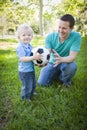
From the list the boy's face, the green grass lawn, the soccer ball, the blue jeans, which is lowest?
the green grass lawn

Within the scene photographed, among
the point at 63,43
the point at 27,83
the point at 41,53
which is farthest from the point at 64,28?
the point at 27,83

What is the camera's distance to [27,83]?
1.57 metres

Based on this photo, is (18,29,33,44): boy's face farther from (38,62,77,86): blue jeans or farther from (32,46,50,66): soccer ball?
(38,62,77,86): blue jeans

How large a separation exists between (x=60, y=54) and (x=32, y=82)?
352 millimetres

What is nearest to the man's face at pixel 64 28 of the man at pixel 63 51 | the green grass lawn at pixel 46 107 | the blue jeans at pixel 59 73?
the man at pixel 63 51

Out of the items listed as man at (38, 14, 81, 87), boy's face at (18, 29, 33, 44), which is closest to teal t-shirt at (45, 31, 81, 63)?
man at (38, 14, 81, 87)

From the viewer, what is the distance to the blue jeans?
1.81m

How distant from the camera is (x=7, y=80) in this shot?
202 centimetres

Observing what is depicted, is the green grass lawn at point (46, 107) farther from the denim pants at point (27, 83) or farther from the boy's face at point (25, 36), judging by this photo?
the boy's face at point (25, 36)

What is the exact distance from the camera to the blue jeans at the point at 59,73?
1811 millimetres

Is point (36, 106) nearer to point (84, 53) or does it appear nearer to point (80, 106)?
point (80, 106)

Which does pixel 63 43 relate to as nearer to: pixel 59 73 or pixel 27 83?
pixel 59 73

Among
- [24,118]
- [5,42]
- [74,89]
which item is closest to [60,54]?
[74,89]

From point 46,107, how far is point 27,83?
6.2 inches
